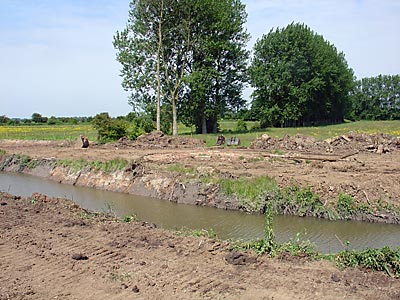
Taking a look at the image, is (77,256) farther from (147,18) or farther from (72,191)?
(147,18)

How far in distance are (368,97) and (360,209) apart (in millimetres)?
93353

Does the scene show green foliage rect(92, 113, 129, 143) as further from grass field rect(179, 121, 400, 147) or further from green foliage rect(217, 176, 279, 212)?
green foliage rect(217, 176, 279, 212)

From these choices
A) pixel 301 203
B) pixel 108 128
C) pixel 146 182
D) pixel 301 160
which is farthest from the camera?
pixel 108 128

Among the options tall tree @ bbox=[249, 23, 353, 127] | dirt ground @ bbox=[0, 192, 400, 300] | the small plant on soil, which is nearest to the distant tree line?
tall tree @ bbox=[249, 23, 353, 127]

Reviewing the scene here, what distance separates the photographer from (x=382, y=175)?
16.0m

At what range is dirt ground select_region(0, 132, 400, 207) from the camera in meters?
14.8

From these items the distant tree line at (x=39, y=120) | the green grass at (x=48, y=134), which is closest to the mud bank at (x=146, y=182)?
the green grass at (x=48, y=134)

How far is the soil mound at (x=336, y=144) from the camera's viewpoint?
24062 mm

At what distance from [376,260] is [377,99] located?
325ft

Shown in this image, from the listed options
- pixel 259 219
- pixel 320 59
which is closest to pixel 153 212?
pixel 259 219

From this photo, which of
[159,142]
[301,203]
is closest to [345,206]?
[301,203]

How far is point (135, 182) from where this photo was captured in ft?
64.1

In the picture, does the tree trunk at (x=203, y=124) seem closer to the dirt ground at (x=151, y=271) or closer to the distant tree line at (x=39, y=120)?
the dirt ground at (x=151, y=271)

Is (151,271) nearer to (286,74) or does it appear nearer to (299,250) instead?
(299,250)
